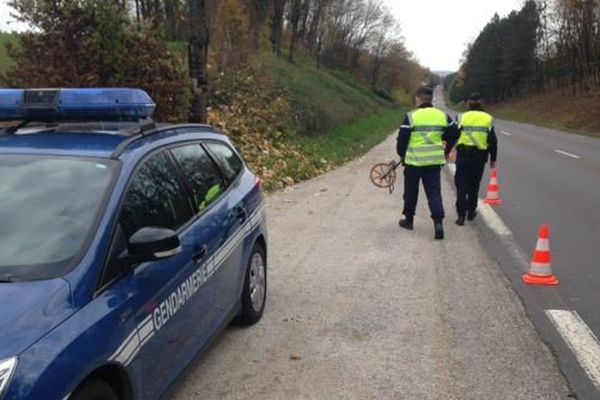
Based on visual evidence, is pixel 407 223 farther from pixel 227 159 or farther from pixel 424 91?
pixel 227 159

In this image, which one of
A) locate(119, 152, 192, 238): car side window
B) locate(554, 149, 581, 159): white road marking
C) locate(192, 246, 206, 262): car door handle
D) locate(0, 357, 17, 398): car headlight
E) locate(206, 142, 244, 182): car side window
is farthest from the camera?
locate(554, 149, 581, 159): white road marking

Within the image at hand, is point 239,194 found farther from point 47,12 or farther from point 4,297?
point 47,12

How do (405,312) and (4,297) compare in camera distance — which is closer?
(4,297)

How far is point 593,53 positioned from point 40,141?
230 feet

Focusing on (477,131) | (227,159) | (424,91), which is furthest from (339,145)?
(227,159)

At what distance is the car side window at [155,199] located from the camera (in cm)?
352

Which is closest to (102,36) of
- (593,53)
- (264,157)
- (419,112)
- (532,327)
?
(419,112)

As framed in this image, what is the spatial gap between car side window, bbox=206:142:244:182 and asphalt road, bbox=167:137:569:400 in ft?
3.95

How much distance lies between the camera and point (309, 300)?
20.0 feet

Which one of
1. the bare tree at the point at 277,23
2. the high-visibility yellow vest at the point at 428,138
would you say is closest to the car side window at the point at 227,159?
the high-visibility yellow vest at the point at 428,138

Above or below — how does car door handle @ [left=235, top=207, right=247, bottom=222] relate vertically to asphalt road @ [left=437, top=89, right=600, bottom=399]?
above

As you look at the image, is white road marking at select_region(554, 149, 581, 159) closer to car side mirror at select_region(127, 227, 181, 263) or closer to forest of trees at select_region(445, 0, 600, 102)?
car side mirror at select_region(127, 227, 181, 263)

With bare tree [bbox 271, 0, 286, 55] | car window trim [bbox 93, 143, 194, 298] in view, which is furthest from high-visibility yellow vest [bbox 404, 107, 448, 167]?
bare tree [bbox 271, 0, 286, 55]

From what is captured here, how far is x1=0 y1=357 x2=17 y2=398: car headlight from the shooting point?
2377 millimetres
